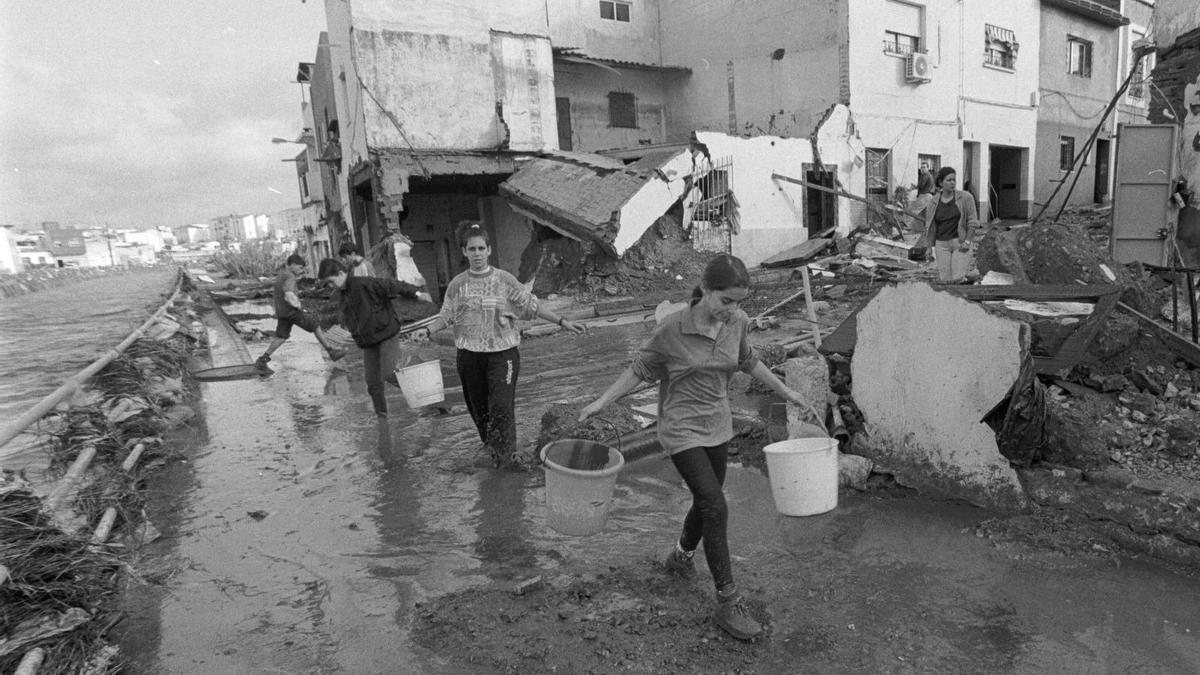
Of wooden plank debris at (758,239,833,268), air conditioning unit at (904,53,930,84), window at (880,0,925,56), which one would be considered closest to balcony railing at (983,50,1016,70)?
window at (880,0,925,56)

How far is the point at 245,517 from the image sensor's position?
4.63 meters

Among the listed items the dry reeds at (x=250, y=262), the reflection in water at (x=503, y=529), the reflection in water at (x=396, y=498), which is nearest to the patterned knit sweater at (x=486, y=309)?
the reflection in water at (x=503, y=529)

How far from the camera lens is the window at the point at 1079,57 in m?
24.7

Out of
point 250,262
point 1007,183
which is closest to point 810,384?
point 1007,183

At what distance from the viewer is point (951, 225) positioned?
8742mm

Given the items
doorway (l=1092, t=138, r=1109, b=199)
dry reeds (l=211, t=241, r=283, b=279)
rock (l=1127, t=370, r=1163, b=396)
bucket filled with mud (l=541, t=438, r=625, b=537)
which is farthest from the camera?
dry reeds (l=211, t=241, r=283, b=279)

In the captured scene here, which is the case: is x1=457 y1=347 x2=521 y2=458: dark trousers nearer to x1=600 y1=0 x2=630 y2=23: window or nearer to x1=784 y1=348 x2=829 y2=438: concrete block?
x1=784 y1=348 x2=829 y2=438: concrete block

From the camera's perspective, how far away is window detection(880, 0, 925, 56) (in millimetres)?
19266

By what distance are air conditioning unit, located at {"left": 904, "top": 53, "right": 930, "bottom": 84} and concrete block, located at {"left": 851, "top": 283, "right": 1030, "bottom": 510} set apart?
18196 mm

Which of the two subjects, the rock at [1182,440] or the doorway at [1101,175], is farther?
the doorway at [1101,175]

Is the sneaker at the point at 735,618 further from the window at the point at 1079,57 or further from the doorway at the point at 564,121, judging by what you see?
the window at the point at 1079,57

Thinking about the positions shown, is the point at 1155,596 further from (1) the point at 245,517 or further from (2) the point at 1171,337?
(1) the point at 245,517

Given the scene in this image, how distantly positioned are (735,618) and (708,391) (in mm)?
965

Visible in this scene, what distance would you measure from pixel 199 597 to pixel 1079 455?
497 centimetres
